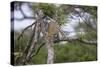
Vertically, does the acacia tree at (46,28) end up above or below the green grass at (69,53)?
above

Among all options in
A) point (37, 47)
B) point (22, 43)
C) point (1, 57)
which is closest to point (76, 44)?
point (37, 47)

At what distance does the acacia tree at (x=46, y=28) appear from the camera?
236 cm

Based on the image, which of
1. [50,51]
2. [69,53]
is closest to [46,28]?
[50,51]

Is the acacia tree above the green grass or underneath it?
above

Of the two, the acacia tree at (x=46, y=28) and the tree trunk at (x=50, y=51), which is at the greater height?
the acacia tree at (x=46, y=28)

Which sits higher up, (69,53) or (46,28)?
(46,28)

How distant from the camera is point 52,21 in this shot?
246 centimetres

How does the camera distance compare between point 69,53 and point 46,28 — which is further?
point 69,53

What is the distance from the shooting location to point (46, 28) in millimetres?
2434

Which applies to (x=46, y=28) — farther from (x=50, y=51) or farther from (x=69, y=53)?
(x=69, y=53)

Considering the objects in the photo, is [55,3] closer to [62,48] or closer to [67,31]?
[67,31]

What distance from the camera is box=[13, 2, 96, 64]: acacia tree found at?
2.36 meters

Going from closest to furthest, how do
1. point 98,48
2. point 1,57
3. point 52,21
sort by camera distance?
point 1,57 → point 52,21 → point 98,48

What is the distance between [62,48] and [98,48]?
570 mm
